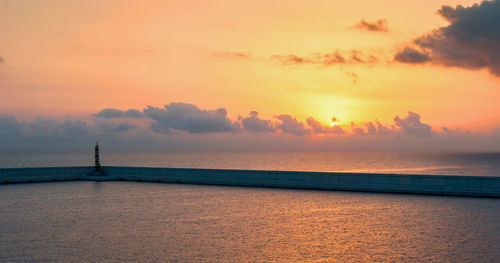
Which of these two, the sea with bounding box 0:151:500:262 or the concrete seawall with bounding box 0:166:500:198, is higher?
the concrete seawall with bounding box 0:166:500:198

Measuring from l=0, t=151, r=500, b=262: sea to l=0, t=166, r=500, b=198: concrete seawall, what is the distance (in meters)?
1.79

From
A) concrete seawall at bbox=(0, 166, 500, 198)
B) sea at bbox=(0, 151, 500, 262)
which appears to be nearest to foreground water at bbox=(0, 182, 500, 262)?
sea at bbox=(0, 151, 500, 262)

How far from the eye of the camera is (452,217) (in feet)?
64.5

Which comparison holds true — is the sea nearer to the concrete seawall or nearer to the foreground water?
the foreground water

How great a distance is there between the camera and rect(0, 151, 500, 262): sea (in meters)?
12.9

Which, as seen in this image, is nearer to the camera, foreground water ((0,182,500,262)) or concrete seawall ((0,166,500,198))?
foreground water ((0,182,500,262))

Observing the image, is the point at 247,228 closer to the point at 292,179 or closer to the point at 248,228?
the point at 248,228

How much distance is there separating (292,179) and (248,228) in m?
17.4

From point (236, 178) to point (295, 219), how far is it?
17537mm

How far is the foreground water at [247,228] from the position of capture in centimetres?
1287

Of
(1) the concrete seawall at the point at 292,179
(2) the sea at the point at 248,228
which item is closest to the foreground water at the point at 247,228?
(2) the sea at the point at 248,228

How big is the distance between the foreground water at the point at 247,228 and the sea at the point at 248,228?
0.11 feet

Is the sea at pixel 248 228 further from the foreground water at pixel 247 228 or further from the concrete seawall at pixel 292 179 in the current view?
the concrete seawall at pixel 292 179

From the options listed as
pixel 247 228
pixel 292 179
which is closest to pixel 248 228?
pixel 247 228
